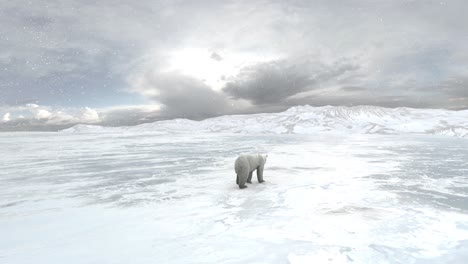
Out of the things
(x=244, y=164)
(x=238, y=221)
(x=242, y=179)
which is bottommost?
(x=238, y=221)

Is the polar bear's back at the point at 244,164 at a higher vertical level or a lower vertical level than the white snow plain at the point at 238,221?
higher

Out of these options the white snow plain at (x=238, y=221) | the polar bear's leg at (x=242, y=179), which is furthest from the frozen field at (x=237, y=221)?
the polar bear's leg at (x=242, y=179)

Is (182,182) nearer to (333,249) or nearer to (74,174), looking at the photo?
(74,174)

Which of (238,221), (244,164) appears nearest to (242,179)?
(244,164)

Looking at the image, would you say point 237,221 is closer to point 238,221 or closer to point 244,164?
point 238,221

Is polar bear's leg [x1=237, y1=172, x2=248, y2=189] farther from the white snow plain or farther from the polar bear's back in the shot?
the white snow plain

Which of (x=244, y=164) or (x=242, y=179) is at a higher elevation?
(x=244, y=164)

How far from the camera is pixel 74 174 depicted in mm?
14297

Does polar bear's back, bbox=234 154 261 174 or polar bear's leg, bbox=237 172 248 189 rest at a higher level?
polar bear's back, bbox=234 154 261 174

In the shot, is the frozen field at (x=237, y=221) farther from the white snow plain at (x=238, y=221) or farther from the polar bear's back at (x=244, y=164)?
the polar bear's back at (x=244, y=164)

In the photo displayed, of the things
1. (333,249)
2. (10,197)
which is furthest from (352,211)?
(10,197)

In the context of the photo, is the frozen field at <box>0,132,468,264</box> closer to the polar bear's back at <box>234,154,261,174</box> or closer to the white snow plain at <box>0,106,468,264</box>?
the white snow plain at <box>0,106,468,264</box>

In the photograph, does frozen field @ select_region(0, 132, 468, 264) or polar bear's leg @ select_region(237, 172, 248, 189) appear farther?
polar bear's leg @ select_region(237, 172, 248, 189)

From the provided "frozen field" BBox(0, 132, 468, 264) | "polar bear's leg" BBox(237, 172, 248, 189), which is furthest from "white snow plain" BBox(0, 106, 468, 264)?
"polar bear's leg" BBox(237, 172, 248, 189)
